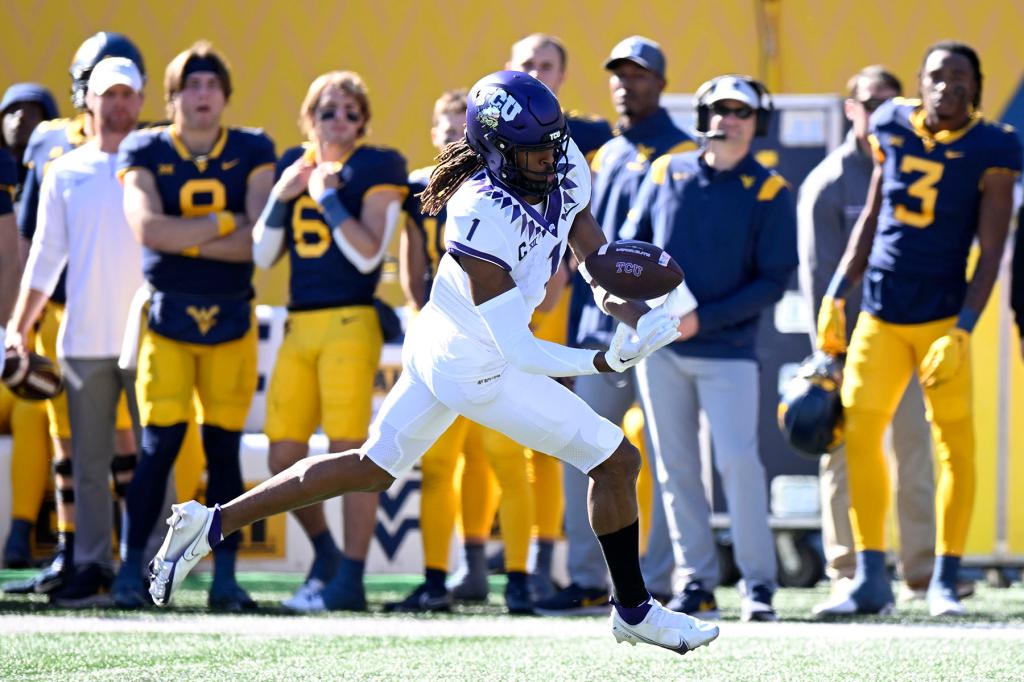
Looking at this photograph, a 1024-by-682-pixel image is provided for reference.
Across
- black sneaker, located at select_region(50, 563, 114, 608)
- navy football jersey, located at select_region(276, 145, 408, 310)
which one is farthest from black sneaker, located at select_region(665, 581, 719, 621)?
black sneaker, located at select_region(50, 563, 114, 608)

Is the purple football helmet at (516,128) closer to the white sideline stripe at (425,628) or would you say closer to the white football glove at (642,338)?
the white football glove at (642,338)

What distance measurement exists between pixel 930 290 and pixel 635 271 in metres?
2.11

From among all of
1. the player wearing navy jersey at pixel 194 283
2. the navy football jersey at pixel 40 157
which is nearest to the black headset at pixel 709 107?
the player wearing navy jersey at pixel 194 283

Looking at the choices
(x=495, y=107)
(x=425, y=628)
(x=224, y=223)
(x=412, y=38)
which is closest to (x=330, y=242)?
(x=224, y=223)

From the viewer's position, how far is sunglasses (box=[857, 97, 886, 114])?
6945mm

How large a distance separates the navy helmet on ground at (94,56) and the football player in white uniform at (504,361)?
2486 millimetres

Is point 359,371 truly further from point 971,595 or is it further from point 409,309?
point 971,595

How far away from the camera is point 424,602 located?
6.30 m

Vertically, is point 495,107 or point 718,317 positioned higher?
point 495,107

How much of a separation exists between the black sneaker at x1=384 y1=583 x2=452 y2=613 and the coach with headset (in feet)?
2.56

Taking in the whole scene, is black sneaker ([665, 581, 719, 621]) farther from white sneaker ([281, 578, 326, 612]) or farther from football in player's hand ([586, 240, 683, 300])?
football in player's hand ([586, 240, 683, 300])

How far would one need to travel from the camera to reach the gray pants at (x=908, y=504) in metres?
6.71

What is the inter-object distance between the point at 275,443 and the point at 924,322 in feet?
7.40

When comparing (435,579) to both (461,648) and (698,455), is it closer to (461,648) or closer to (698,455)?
(698,455)
